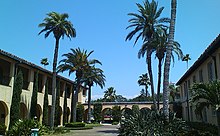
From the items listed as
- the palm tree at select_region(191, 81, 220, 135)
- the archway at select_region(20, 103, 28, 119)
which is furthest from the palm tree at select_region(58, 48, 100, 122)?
the palm tree at select_region(191, 81, 220, 135)

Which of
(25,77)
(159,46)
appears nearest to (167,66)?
(159,46)

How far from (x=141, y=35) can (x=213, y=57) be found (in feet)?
44.2

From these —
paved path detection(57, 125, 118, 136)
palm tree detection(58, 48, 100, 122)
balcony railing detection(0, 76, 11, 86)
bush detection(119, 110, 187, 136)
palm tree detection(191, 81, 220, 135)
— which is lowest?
paved path detection(57, 125, 118, 136)

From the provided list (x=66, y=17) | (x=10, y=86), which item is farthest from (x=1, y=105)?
(x=66, y=17)

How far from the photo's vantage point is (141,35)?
30.5m

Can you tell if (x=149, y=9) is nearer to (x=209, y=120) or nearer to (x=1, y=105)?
(x=209, y=120)

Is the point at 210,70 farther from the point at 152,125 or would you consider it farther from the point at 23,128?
the point at 23,128

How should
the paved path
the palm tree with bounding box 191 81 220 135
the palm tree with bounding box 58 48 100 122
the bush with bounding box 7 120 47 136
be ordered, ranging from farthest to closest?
1. the palm tree with bounding box 58 48 100 122
2. the paved path
3. the bush with bounding box 7 120 47 136
4. the palm tree with bounding box 191 81 220 135

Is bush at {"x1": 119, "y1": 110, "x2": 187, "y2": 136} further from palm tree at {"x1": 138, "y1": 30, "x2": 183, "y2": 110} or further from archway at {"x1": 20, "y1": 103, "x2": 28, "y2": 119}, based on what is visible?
archway at {"x1": 20, "y1": 103, "x2": 28, "y2": 119}

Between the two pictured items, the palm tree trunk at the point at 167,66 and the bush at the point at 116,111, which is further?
the bush at the point at 116,111

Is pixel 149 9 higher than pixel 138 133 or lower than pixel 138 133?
higher

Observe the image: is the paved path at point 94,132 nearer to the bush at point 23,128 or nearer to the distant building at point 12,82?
the bush at point 23,128

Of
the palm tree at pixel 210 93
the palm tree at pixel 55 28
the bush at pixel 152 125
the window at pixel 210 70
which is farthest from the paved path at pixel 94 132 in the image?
the palm tree at pixel 210 93

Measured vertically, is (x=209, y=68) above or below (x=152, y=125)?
above
